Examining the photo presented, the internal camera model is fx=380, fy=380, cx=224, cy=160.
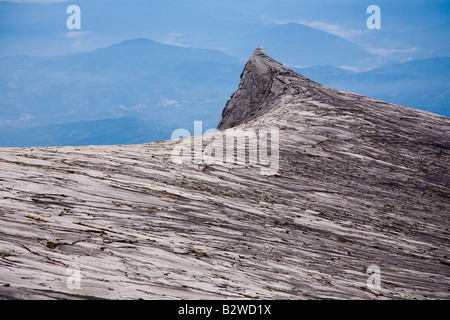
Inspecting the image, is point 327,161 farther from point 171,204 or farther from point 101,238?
point 101,238

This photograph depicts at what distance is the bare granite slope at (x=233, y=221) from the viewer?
489 inches

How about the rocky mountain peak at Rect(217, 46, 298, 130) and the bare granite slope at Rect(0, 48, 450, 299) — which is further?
the rocky mountain peak at Rect(217, 46, 298, 130)

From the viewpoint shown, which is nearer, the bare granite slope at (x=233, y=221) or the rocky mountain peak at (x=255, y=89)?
the bare granite slope at (x=233, y=221)

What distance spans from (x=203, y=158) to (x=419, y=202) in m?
16.0

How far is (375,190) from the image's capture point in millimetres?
27484

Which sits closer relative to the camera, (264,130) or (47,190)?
(47,190)

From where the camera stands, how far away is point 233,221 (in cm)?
1911

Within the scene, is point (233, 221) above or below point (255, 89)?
A: below

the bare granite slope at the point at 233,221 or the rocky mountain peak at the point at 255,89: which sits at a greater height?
the rocky mountain peak at the point at 255,89

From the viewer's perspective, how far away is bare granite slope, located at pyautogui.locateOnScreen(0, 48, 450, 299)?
1242cm

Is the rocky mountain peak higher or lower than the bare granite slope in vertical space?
higher

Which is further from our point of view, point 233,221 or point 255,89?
point 255,89
